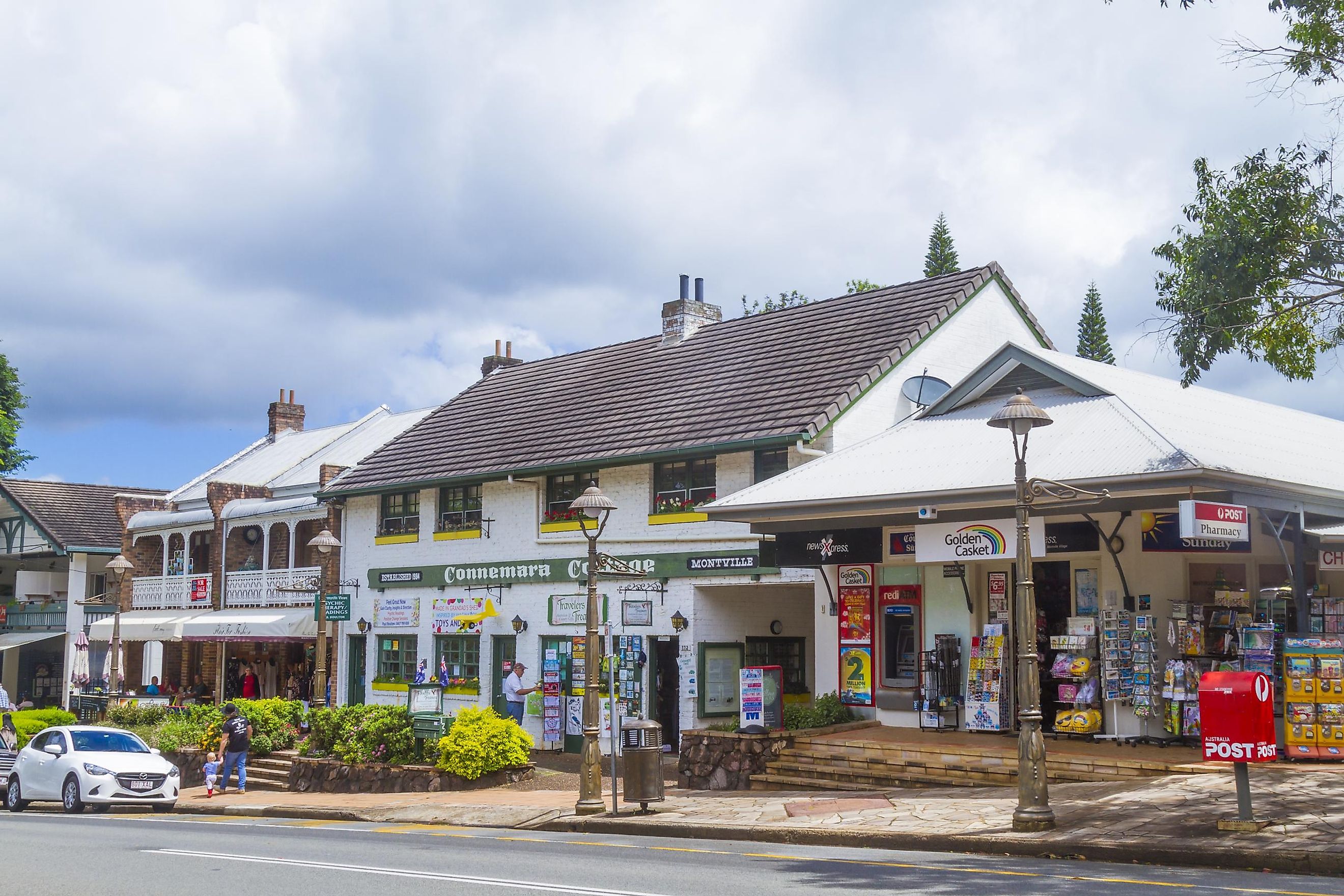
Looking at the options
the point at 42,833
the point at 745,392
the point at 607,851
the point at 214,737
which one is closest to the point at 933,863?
the point at 607,851

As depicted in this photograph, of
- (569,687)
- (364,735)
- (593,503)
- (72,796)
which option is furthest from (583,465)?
(72,796)

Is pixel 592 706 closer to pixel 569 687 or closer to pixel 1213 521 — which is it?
pixel 1213 521

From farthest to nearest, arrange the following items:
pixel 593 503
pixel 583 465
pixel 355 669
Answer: pixel 355 669
pixel 583 465
pixel 593 503

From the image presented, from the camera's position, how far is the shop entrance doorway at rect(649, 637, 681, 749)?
78.7 ft

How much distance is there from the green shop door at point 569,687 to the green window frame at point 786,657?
128 inches

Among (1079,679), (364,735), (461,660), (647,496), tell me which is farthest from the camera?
(461,660)

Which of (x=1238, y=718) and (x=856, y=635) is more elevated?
(x=856, y=635)

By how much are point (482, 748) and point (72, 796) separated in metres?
6.46

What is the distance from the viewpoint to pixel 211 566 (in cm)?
3597

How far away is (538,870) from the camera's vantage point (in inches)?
464

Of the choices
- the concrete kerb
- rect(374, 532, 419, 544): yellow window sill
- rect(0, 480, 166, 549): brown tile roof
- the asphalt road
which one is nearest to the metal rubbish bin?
the concrete kerb

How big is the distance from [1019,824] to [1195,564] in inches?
243

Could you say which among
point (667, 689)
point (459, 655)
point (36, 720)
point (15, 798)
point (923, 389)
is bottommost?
point (15, 798)

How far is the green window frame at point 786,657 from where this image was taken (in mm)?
23781
